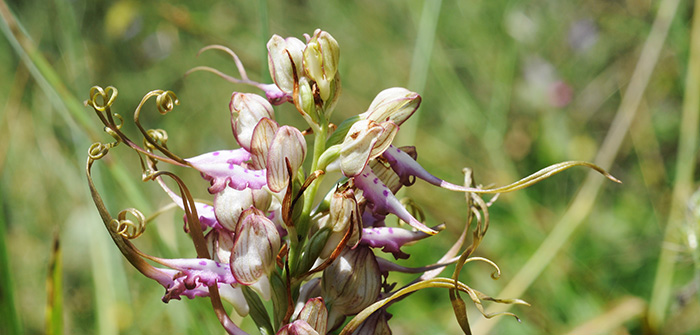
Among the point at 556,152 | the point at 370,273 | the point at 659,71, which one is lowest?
the point at 556,152

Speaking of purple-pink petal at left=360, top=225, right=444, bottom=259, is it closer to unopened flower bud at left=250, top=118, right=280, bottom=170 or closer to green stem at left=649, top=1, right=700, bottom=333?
unopened flower bud at left=250, top=118, right=280, bottom=170

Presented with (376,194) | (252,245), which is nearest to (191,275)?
(252,245)

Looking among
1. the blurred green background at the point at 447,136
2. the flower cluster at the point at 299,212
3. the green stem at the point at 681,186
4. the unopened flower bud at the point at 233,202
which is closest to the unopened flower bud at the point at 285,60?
the flower cluster at the point at 299,212

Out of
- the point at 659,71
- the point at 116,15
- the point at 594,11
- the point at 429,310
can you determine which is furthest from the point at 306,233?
the point at 594,11

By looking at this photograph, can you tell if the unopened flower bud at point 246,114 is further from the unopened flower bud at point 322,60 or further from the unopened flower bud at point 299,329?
the unopened flower bud at point 299,329

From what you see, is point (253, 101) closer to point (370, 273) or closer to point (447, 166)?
point (370, 273)

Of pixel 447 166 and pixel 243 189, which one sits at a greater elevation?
pixel 243 189
